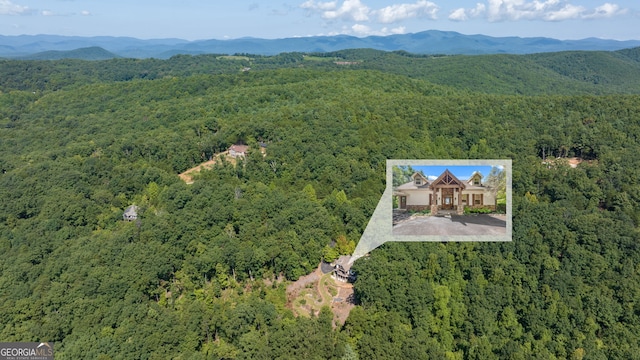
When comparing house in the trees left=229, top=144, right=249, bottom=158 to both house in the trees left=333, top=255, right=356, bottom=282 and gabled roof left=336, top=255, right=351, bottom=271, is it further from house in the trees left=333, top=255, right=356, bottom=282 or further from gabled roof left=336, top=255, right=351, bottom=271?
house in the trees left=333, top=255, right=356, bottom=282

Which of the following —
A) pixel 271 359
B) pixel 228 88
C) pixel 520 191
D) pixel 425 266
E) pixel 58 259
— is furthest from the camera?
pixel 228 88

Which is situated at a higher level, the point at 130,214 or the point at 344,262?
the point at 130,214

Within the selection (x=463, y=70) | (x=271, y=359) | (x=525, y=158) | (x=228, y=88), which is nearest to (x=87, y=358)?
(x=271, y=359)

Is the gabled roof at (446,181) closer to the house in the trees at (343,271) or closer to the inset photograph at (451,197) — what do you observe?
the inset photograph at (451,197)

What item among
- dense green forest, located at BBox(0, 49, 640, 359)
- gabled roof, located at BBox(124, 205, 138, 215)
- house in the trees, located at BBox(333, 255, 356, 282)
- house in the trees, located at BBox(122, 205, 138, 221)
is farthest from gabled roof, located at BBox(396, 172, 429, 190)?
gabled roof, located at BBox(124, 205, 138, 215)

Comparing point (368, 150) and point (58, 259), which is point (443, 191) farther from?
point (58, 259)

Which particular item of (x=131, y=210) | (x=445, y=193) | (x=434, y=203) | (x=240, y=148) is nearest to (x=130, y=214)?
(x=131, y=210)

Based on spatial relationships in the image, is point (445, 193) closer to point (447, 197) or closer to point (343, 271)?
point (447, 197)
